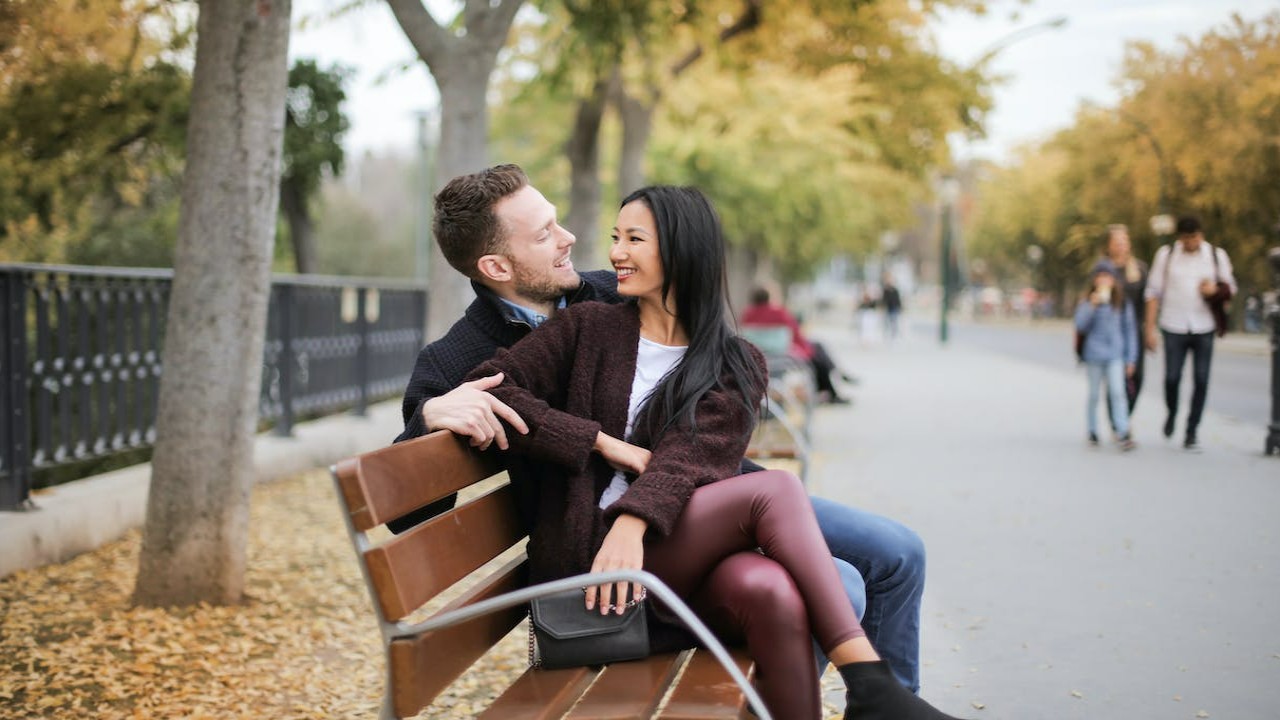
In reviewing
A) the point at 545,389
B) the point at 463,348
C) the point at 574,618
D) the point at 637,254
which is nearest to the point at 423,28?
the point at 463,348

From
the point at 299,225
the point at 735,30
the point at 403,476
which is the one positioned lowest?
the point at 403,476

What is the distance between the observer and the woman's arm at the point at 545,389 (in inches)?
115

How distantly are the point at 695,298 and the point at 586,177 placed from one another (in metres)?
10.7

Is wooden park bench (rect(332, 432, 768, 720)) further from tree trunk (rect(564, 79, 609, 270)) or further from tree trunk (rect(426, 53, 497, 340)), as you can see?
tree trunk (rect(564, 79, 609, 270))

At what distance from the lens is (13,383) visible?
20.4 feet

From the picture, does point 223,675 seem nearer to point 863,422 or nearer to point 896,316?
point 863,422

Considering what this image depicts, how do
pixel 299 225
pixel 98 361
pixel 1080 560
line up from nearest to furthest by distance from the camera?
pixel 1080 560
pixel 98 361
pixel 299 225

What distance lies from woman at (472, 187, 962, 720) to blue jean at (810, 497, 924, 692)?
0.45 m

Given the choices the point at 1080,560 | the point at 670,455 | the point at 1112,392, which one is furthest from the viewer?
the point at 1112,392

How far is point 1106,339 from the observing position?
11.1m

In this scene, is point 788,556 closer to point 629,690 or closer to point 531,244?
point 629,690

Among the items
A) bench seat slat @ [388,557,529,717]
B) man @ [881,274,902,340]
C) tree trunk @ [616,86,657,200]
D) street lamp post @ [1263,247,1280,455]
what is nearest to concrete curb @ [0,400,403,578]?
bench seat slat @ [388,557,529,717]

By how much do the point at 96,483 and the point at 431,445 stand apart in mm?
5150

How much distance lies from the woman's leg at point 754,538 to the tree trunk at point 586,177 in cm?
1074
